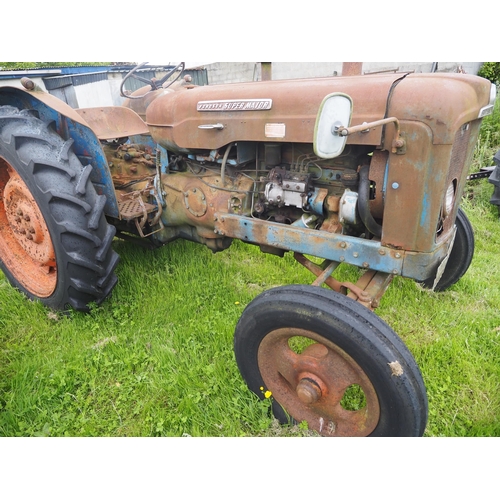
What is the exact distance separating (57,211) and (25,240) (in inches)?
24.9

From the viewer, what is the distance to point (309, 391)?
177 cm

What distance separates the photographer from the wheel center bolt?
5.81 feet

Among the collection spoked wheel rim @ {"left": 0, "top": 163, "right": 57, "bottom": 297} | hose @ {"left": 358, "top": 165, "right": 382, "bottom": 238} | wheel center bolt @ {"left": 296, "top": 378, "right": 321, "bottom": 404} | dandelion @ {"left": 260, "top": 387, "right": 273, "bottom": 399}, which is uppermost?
hose @ {"left": 358, "top": 165, "right": 382, "bottom": 238}

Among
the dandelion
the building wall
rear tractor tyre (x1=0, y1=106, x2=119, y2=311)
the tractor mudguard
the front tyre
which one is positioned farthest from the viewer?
the building wall

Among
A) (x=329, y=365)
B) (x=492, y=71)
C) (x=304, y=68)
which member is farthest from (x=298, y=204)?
(x=304, y=68)

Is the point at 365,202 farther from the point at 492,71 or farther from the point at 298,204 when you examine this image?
the point at 492,71

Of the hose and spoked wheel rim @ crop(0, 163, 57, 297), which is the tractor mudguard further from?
the hose

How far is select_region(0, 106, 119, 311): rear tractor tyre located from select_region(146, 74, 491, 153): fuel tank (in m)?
0.57

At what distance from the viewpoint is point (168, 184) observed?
2.61 m

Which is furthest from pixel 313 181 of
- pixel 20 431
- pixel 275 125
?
pixel 20 431

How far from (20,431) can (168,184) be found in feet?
5.18

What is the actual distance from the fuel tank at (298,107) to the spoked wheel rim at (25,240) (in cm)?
90

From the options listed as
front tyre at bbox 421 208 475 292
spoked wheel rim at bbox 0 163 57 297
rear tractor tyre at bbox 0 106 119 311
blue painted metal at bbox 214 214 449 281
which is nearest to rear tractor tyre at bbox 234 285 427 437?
blue painted metal at bbox 214 214 449 281

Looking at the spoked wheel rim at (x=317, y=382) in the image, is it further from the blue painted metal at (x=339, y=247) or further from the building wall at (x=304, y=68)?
the building wall at (x=304, y=68)
